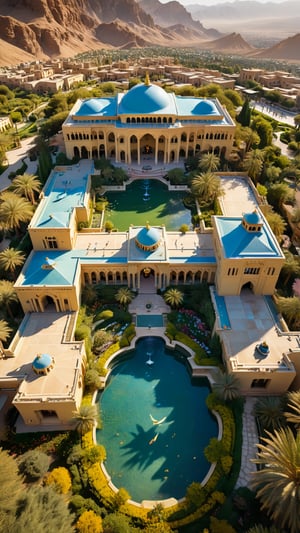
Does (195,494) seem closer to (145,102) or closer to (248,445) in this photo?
(248,445)

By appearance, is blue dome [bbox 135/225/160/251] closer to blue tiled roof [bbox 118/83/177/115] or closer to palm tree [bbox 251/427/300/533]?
palm tree [bbox 251/427/300/533]

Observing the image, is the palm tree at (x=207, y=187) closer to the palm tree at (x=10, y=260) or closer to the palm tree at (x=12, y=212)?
the palm tree at (x=12, y=212)

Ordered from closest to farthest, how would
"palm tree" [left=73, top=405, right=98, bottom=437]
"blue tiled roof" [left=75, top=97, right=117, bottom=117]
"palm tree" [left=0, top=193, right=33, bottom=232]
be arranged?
"palm tree" [left=73, top=405, right=98, bottom=437], "palm tree" [left=0, top=193, right=33, bottom=232], "blue tiled roof" [left=75, top=97, right=117, bottom=117]

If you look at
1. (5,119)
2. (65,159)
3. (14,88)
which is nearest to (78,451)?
(65,159)

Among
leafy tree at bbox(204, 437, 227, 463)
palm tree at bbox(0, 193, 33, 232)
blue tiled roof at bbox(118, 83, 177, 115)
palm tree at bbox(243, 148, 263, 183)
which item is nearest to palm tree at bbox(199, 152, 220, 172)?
palm tree at bbox(243, 148, 263, 183)

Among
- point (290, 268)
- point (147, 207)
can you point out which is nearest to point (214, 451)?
point (290, 268)

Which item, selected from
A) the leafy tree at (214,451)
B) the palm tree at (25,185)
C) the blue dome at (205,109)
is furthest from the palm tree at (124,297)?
the blue dome at (205,109)
